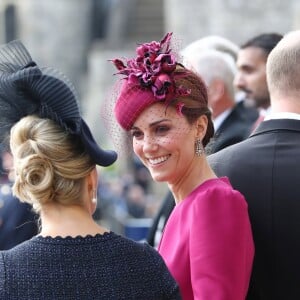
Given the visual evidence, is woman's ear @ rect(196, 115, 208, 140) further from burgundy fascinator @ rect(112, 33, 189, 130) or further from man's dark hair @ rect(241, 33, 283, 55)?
man's dark hair @ rect(241, 33, 283, 55)

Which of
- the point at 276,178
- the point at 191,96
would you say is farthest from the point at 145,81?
the point at 276,178

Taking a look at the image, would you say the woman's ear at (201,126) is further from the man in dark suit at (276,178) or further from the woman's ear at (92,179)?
the woman's ear at (92,179)

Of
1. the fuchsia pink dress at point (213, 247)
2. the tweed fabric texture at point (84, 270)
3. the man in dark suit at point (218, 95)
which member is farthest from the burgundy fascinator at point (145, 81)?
the man in dark suit at point (218, 95)

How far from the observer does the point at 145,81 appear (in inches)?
137

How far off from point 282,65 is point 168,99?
0.43 m

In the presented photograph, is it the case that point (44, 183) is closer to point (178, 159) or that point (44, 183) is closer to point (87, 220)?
point (87, 220)

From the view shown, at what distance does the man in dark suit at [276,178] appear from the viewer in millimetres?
3510

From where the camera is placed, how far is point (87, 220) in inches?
119

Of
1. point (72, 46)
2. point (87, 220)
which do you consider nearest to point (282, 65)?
point (87, 220)

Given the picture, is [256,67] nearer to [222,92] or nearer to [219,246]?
[222,92]

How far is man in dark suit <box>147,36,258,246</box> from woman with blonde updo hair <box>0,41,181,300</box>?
222 centimetres

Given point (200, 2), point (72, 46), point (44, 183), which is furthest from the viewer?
point (72, 46)

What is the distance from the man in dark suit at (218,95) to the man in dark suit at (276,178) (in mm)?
1585

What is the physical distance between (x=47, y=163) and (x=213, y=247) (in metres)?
0.65
